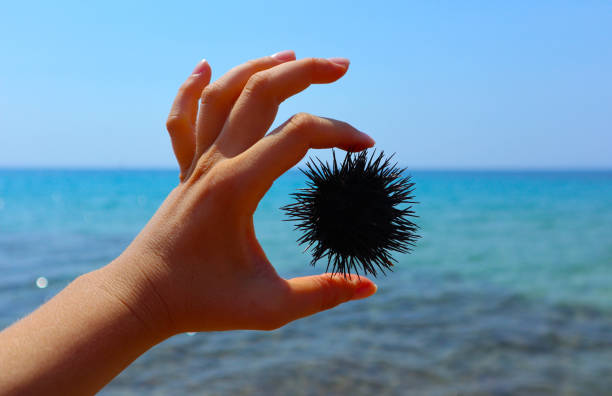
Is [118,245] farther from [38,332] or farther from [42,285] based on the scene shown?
[38,332]

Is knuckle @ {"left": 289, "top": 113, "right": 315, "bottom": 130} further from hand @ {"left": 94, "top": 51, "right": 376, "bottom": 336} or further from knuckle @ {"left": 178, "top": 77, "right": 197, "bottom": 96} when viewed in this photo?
knuckle @ {"left": 178, "top": 77, "right": 197, "bottom": 96}

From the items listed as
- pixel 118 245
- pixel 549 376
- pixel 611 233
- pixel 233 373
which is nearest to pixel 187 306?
pixel 233 373

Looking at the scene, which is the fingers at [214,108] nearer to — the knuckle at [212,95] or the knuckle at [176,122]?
the knuckle at [212,95]

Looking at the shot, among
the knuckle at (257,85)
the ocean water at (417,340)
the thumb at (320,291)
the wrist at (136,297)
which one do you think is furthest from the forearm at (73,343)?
the ocean water at (417,340)

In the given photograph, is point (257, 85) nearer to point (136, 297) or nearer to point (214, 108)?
point (214, 108)

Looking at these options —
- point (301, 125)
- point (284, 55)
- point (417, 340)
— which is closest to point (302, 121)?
point (301, 125)

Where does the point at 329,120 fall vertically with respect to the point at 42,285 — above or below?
above

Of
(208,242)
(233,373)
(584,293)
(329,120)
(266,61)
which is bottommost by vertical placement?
(233,373)

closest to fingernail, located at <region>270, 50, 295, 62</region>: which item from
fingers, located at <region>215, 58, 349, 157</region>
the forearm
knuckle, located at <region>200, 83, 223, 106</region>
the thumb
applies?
fingers, located at <region>215, 58, 349, 157</region>
